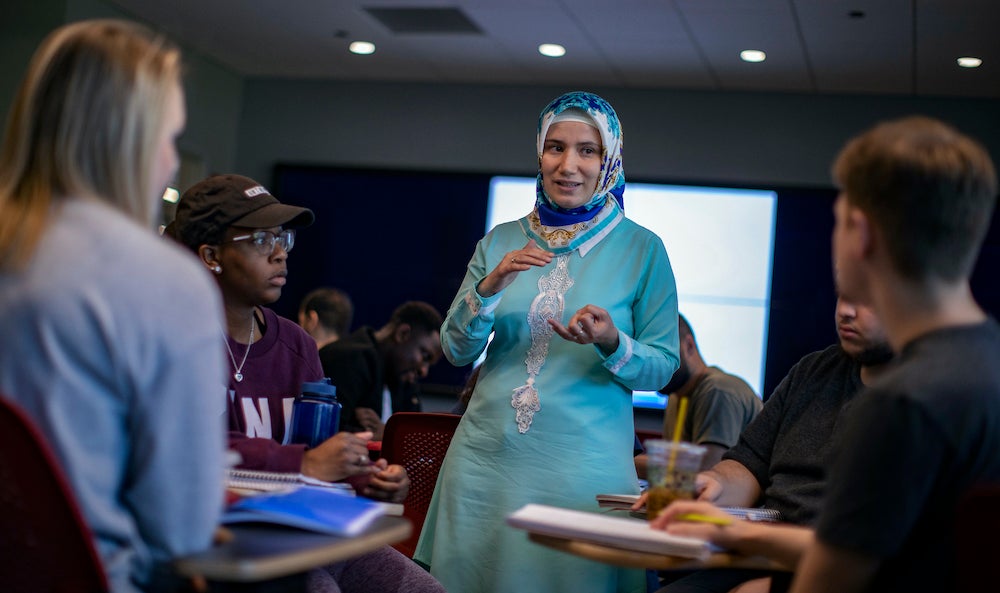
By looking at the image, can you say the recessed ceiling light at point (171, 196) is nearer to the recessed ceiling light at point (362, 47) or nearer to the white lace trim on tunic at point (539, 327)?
the recessed ceiling light at point (362, 47)

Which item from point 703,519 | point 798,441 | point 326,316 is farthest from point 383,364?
point 703,519

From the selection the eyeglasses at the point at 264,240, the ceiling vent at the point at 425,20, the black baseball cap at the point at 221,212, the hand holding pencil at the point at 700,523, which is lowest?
the hand holding pencil at the point at 700,523

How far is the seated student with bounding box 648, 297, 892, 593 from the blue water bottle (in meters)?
0.73

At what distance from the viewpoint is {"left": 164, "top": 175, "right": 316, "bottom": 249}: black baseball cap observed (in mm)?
2281

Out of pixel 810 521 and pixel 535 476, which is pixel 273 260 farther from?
pixel 810 521

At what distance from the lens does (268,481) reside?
5.89 feet

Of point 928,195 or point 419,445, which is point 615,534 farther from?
point 419,445

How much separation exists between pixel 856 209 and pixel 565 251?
1104 mm

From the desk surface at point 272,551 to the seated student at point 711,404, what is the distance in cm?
227

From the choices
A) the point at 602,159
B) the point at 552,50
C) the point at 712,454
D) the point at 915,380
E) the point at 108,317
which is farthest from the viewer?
the point at 552,50

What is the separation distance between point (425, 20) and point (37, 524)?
5921mm

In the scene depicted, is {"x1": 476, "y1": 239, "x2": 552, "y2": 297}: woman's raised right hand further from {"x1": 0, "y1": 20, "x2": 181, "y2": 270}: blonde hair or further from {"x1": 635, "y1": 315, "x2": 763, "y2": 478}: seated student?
{"x1": 635, "y1": 315, "x2": 763, "y2": 478}: seated student

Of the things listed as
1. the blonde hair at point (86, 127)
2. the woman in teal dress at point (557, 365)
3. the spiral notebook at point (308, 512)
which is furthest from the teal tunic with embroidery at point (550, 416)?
the blonde hair at point (86, 127)

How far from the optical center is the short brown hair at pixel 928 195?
52.9 inches
